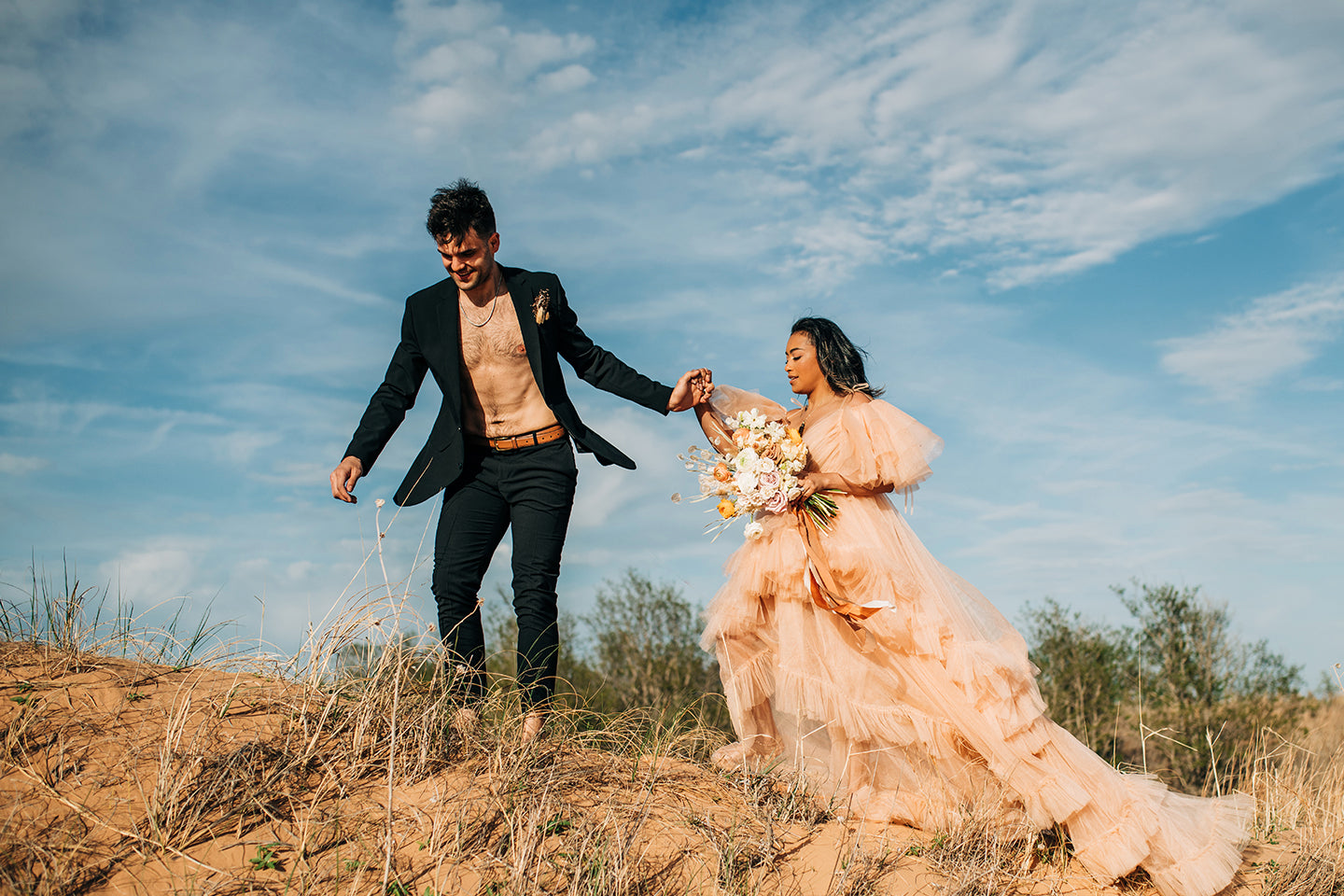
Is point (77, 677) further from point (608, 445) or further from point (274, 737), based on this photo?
point (608, 445)

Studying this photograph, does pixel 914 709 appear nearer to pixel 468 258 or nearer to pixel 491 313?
pixel 491 313

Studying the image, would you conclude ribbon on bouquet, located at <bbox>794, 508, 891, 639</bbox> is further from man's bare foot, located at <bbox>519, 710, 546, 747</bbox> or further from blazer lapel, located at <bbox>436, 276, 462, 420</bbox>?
blazer lapel, located at <bbox>436, 276, 462, 420</bbox>

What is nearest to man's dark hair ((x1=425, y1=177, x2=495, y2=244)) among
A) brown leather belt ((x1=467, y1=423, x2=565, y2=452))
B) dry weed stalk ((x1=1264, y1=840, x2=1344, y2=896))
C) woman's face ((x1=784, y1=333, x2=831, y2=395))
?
brown leather belt ((x1=467, y1=423, x2=565, y2=452))

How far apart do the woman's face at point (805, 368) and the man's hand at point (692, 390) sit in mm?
475

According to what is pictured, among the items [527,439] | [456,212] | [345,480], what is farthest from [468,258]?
[345,480]

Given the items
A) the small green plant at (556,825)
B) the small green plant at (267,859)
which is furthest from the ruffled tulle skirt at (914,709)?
the small green plant at (267,859)

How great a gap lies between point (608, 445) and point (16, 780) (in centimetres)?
283

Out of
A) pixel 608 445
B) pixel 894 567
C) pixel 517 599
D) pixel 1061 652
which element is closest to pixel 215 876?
pixel 517 599

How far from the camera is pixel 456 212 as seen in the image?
176 inches

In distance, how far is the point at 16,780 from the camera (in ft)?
10.5

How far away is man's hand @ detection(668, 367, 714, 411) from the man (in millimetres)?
12

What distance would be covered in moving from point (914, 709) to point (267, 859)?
284 centimetres

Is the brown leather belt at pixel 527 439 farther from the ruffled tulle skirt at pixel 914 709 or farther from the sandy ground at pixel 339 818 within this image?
the sandy ground at pixel 339 818

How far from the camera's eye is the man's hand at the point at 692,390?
4.89 meters
